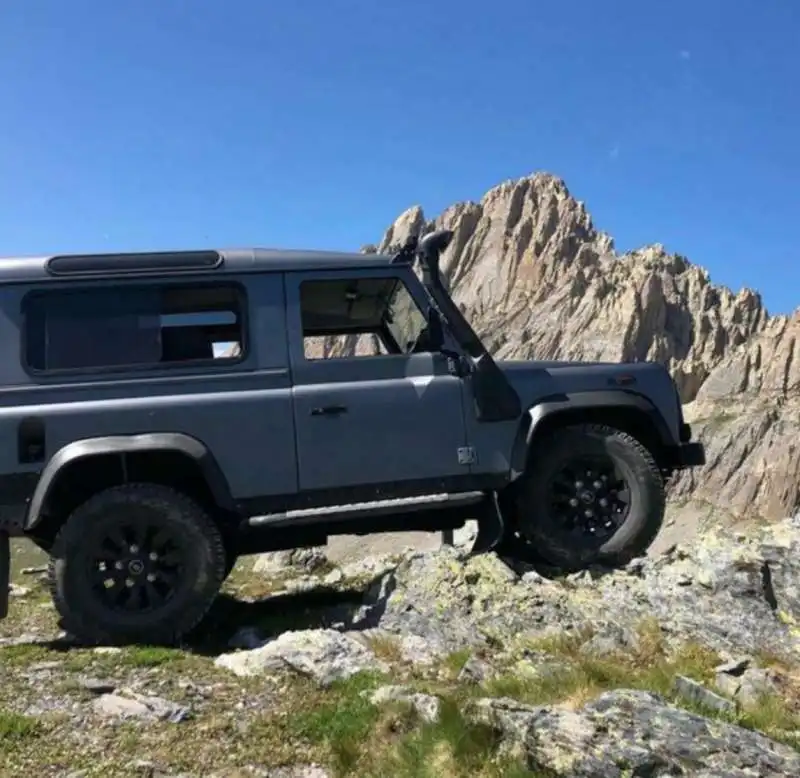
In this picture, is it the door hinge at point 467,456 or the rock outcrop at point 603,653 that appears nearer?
the rock outcrop at point 603,653

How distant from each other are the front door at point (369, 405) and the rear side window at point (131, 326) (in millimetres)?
604

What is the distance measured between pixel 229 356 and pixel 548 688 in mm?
3566

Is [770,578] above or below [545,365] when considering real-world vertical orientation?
below

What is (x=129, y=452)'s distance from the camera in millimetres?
6191

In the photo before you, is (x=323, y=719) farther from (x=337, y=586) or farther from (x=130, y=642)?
(x=337, y=586)

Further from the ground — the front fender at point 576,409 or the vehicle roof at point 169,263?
the vehicle roof at point 169,263

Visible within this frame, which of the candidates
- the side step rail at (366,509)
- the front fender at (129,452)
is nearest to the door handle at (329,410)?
the side step rail at (366,509)

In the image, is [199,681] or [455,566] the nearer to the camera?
[199,681]

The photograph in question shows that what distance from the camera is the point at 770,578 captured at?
20.8ft

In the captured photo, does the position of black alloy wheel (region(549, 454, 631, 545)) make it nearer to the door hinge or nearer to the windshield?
the door hinge

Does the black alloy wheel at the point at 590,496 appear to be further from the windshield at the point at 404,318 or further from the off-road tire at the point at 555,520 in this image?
the windshield at the point at 404,318

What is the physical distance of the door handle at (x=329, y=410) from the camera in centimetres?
650

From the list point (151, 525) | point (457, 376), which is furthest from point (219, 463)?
point (457, 376)

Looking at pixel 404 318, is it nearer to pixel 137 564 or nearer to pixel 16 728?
pixel 137 564
